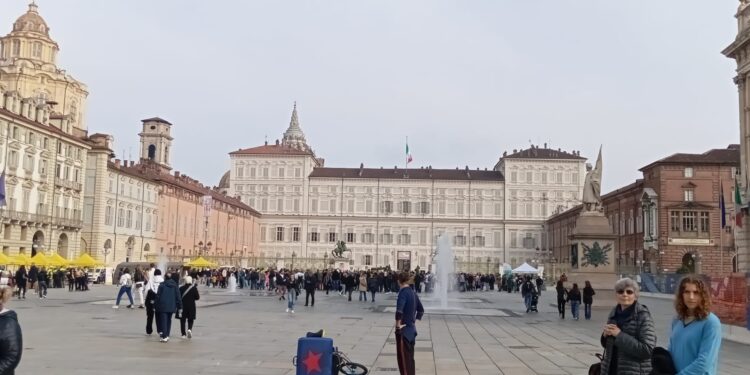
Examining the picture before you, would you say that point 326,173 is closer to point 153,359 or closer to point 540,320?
point 540,320

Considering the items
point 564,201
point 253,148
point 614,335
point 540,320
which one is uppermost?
point 253,148

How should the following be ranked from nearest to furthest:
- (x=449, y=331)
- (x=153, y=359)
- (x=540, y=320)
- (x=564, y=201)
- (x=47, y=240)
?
(x=153, y=359) → (x=449, y=331) → (x=540, y=320) → (x=47, y=240) → (x=564, y=201)

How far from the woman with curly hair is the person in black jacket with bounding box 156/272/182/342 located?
12.2 meters

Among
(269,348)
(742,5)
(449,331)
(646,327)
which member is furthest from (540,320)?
(742,5)

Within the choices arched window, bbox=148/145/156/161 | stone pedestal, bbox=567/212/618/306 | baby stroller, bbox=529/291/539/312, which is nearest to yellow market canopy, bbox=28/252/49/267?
baby stroller, bbox=529/291/539/312

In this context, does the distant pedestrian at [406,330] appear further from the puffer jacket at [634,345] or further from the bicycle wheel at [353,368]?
the puffer jacket at [634,345]

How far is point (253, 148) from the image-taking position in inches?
4808

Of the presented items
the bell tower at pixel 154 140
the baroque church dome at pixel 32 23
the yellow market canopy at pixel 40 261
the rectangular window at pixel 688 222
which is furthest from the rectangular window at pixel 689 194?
the bell tower at pixel 154 140

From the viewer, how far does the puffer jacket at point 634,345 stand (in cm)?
486

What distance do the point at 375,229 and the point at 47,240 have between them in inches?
2641

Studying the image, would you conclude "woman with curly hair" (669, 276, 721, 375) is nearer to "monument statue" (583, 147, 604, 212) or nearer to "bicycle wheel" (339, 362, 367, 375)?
"bicycle wheel" (339, 362, 367, 375)

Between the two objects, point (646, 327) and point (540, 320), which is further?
point (540, 320)

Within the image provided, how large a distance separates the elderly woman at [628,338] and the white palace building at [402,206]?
11219cm

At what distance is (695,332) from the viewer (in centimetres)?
452
